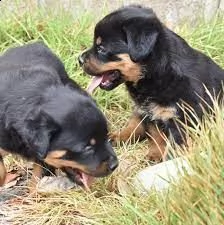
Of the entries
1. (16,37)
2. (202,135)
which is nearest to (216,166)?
(202,135)

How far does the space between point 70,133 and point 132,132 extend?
115cm

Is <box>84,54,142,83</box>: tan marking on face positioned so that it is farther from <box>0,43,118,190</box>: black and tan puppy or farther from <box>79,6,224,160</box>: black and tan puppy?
<box>0,43,118,190</box>: black and tan puppy

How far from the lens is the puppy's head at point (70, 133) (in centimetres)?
361

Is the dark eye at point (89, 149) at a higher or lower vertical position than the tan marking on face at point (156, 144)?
higher

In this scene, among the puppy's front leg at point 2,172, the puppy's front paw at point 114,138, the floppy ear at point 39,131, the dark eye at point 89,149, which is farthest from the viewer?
the puppy's front paw at point 114,138

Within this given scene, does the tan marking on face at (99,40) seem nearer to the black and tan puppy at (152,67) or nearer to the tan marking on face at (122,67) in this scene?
the black and tan puppy at (152,67)

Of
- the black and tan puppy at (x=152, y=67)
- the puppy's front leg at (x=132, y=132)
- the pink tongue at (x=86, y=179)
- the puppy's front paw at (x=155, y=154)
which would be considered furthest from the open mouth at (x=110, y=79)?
the pink tongue at (x=86, y=179)

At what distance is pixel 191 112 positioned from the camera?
4.09 metres

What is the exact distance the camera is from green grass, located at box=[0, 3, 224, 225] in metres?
3.26

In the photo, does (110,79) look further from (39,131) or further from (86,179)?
(39,131)

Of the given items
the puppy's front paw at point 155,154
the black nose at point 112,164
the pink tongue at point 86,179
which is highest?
the black nose at point 112,164

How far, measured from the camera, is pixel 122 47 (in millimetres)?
4328

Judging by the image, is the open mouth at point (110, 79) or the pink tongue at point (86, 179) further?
the open mouth at point (110, 79)

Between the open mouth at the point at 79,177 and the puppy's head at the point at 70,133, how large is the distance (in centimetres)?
10
